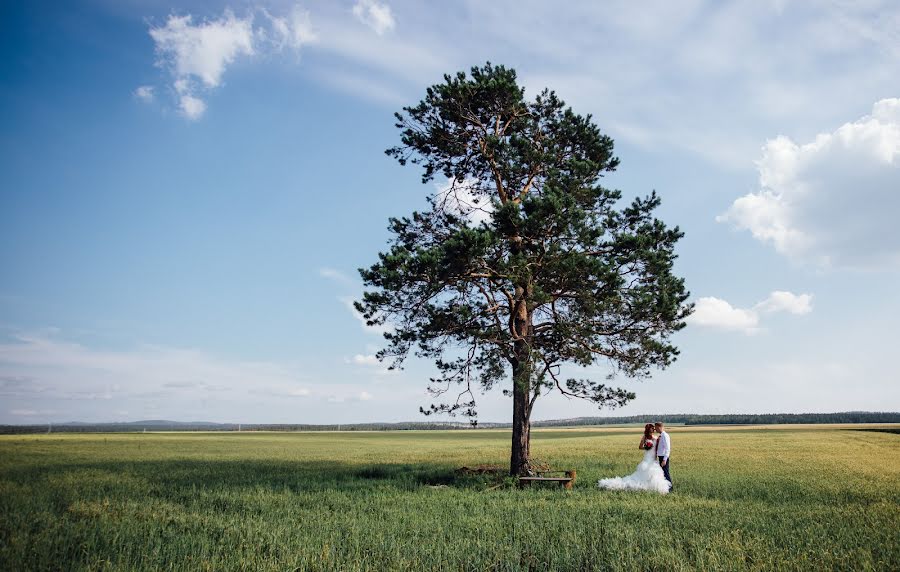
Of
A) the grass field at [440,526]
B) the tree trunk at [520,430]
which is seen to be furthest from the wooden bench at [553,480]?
the tree trunk at [520,430]

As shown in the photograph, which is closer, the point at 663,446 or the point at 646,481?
the point at 646,481

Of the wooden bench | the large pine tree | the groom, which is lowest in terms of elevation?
the wooden bench

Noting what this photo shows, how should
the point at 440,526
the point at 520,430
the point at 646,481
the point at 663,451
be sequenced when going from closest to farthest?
the point at 440,526 < the point at 646,481 < the point at 663,451 < the point at 520,430

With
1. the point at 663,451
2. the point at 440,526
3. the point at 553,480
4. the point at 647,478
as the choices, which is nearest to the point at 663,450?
the point at 663,451

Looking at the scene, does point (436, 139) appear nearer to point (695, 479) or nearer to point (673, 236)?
point (673, 236)

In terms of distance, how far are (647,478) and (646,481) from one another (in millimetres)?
127

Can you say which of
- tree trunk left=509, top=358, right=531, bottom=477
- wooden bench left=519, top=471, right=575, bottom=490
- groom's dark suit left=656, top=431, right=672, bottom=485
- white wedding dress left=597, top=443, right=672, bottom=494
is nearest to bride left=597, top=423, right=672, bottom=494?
white wedding dress left=597, top=443, right=672, bottom=494

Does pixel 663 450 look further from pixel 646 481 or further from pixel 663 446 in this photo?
pixel 646 481

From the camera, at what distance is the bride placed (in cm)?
1589

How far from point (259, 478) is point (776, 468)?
21.2 m

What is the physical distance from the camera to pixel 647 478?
16.3 m

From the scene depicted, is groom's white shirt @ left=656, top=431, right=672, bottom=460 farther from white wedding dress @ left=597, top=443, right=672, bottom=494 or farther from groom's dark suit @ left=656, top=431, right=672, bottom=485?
white wedding dress @ left=597, top=443, right=672, bottom=494

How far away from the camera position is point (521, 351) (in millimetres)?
18938

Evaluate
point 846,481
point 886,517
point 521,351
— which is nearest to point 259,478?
point 521,351
